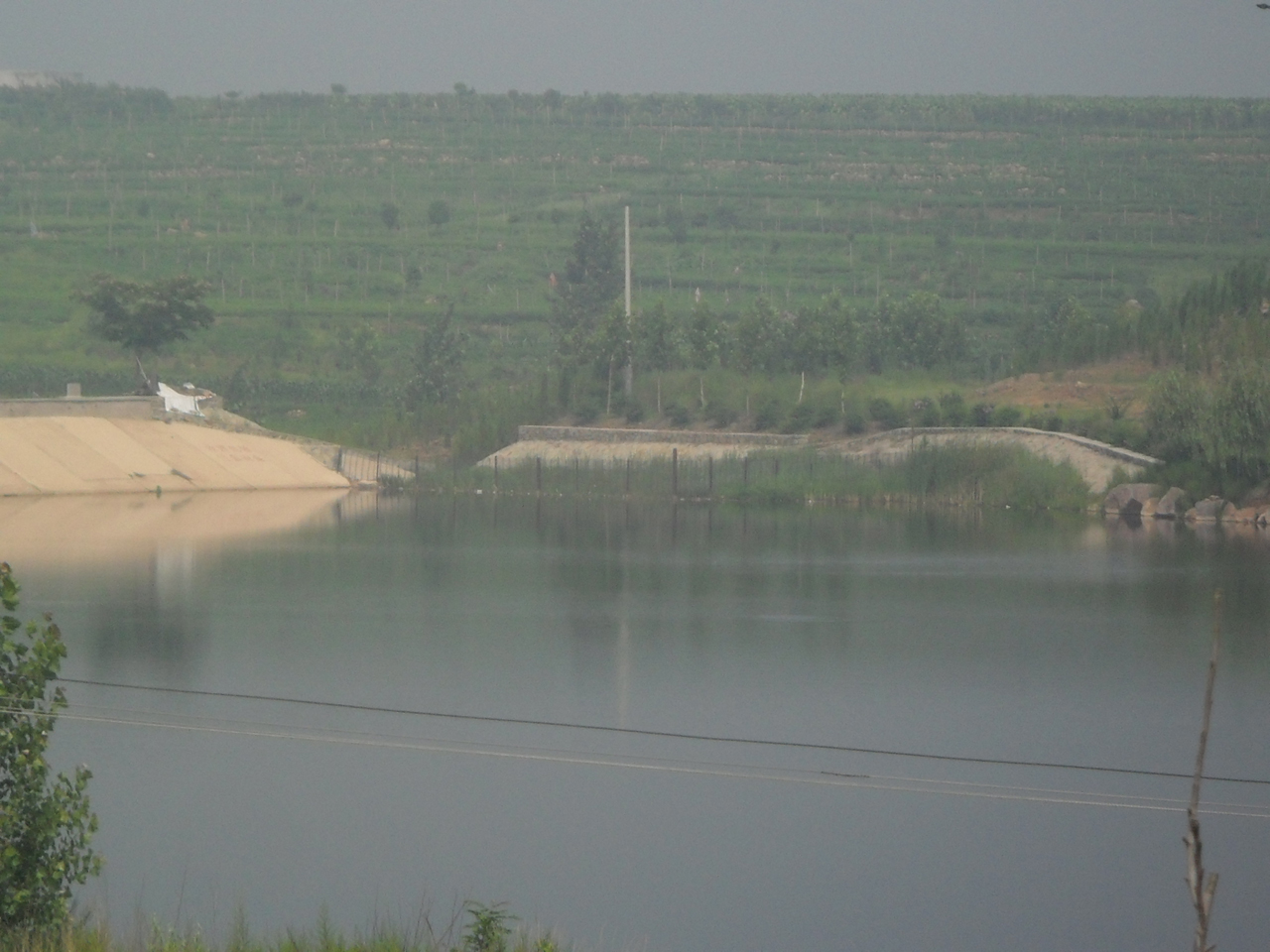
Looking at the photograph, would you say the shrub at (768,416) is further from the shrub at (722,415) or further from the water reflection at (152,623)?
the water reflection at (152,623)

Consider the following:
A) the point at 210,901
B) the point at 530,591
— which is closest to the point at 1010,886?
the point at 210,901

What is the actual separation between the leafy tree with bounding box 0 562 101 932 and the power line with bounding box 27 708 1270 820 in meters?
7.50

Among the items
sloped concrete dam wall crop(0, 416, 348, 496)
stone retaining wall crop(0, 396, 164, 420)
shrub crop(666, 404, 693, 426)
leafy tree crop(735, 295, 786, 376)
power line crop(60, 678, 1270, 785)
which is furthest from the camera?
leafy tree crop(735, 295, 786, 376)

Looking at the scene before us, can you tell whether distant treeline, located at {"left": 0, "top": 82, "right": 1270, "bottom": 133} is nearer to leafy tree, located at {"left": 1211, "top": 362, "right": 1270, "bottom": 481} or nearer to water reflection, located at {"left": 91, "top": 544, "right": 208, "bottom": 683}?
leafy tree, located at {"left": 1211, "top": 362, "right": 1270, "bottom": 481}

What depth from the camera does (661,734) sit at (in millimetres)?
17922

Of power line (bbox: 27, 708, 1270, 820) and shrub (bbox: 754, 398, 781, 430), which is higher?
shrub (bbox: 754, 398, 781, 430)

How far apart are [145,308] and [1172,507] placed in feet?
112

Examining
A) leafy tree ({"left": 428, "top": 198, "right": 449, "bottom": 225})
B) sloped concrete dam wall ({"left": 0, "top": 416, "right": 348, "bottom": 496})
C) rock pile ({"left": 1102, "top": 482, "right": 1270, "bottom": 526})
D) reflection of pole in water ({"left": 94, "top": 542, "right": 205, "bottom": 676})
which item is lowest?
reflection of pole in water ({"left": 94, "top": 542, "right": 205, "bottom": 676})

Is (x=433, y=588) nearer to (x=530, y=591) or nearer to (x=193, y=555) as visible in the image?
(x=530, y=591)

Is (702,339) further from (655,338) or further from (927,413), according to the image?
(927,413)

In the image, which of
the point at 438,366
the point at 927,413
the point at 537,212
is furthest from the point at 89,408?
the point at 537,212

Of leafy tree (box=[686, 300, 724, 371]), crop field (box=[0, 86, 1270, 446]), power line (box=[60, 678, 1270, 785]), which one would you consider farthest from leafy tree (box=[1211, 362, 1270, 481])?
power line (box=[60, 678, 1270, 785])

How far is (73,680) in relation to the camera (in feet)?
63.9

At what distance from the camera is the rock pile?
4350 centimetres
